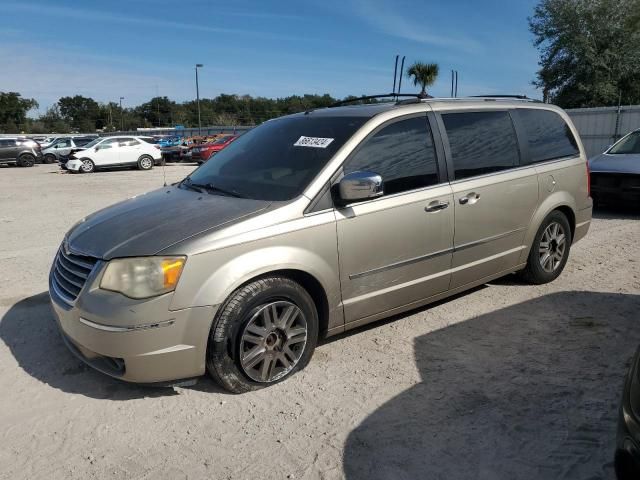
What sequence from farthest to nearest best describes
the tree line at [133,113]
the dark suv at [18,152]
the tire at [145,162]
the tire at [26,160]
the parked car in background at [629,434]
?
the tree line at [133,113] → the tire at [26,160] → the dark suv at [18,152] → the tire at [145,162] → the parked car in background at [629,434]

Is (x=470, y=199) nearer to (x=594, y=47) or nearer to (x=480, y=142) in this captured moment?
(x=480, y=142)

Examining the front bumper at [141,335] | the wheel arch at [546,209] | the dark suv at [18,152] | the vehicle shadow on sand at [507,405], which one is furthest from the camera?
the dark suv at [18,152]

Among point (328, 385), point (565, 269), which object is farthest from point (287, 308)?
point (565, 269)

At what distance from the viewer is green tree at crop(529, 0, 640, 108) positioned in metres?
27.7

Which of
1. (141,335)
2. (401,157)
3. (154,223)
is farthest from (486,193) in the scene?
(141,335)

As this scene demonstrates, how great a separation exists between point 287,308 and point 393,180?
1.25 meters

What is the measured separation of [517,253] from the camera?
15.8ft

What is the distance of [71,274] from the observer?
10.9 ft

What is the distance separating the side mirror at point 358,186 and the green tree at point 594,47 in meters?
29.0

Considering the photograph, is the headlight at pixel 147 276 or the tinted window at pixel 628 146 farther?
the tinted window at pixel 628 146

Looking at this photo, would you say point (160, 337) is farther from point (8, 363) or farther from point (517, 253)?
point (517, 253)

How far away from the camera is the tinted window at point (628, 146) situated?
31.6 feet

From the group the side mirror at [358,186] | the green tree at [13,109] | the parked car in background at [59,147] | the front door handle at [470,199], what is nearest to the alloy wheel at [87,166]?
the parked car in background at [59,147]

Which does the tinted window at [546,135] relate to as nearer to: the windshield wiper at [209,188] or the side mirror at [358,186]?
the side mirror at [358,186]
